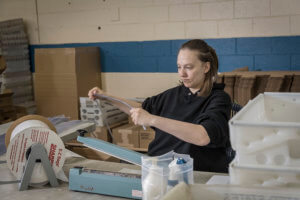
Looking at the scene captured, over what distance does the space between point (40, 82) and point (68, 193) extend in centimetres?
328

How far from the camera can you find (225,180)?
1.67 meters

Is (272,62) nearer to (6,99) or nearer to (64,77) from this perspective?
(64,77)

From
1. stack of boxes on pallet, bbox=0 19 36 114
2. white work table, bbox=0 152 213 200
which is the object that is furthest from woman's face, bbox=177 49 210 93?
stack of boxes on pallet, bbox=0 19 36 114

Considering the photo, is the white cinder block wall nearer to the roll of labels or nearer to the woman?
the woman

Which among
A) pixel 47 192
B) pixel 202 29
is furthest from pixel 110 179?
pixel 202 29

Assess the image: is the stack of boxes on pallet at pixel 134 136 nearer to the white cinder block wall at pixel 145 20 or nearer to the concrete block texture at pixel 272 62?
the white cinder block wall at pixel 145 20

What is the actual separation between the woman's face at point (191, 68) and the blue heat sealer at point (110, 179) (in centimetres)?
60

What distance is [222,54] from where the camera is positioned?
4.21m

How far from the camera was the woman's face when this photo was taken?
2.13 meters

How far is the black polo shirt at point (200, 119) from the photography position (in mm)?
1938

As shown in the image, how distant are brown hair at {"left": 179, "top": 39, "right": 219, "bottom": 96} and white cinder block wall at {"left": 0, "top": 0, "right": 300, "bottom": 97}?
200 cm

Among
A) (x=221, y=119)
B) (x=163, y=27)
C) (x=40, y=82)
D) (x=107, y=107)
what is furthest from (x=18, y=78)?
(x=221, y=119)

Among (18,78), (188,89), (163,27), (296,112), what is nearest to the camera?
(296,112)

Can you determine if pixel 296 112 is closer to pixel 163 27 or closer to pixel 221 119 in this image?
pixel 221 119
